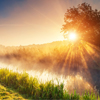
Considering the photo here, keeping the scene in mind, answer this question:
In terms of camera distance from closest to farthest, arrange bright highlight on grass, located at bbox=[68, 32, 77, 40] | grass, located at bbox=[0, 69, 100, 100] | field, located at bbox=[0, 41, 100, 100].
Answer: grass, located at bbox=[0, 69, 100, 100] → field, located at bbox=[0, 41, 100, 100] → bright highlight on grass, located at bbox=[68, 32, 77, 40]

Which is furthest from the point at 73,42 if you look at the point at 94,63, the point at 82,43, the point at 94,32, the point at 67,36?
the point at 94,63

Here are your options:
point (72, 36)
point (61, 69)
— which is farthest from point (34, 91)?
point (72, 36)

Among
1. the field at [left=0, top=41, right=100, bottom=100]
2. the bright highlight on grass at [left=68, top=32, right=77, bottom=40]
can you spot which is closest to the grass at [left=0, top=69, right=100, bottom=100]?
the field at [left=0, top=41, right=100, bottom=100]

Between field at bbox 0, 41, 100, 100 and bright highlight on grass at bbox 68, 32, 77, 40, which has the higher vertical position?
bright highlight on grass at bbox 68, 32, 77, 40

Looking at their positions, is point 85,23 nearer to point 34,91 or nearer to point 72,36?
point 72,36

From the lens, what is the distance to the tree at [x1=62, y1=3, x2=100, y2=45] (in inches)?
625

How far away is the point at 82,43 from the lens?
1495 cm

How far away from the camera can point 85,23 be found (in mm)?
16344

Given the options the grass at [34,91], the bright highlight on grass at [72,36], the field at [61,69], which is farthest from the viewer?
the bright highlight on grass at [72,36]

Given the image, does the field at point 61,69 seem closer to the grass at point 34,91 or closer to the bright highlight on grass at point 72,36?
the grass at point 34,91

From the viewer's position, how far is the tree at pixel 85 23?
52.1 feet

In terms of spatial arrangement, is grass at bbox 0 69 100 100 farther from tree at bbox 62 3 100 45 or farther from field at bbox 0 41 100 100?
tree at bbox 62 3 100 45

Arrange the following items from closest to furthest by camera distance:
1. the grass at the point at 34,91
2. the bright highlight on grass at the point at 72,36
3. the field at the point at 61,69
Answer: the grass at the point at 34,91
the field at the point at 61,69
the bright highlight on grass at the point at 72,36

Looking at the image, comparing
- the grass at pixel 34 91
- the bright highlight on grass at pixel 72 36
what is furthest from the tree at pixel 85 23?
the grass at pixel 34 91
